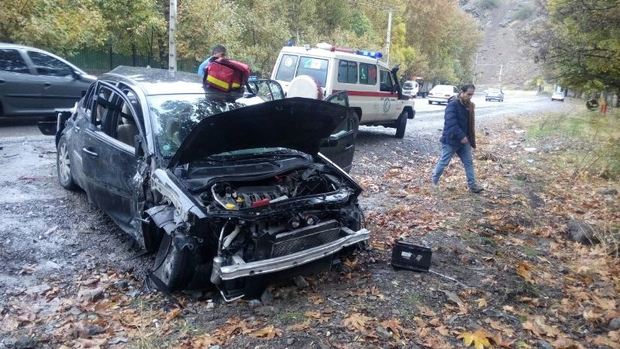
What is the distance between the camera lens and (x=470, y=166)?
28.0 feet

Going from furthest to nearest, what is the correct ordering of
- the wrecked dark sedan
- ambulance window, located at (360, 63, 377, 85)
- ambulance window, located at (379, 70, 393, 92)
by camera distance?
ambulance window, located at (379, 70, 393, 92)
ambulance window, located at (360, 63, 377, 85)
the wrecked dark sedan

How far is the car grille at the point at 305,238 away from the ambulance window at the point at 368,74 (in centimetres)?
828

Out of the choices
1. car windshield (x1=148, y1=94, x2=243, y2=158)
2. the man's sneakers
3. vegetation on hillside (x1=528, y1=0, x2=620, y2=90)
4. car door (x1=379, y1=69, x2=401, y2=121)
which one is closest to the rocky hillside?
car door (x1=379, y1=69, x2=401, y2=121)

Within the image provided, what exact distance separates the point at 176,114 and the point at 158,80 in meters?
0.79

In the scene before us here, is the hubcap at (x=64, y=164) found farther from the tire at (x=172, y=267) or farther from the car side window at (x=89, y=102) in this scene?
the tire at (x=172, y=267)

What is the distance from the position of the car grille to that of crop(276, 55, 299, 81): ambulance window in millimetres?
7390

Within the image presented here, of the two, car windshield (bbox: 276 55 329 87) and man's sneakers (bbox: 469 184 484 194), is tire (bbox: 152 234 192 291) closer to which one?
man's sneakers (bbox: 469 184 484 194)

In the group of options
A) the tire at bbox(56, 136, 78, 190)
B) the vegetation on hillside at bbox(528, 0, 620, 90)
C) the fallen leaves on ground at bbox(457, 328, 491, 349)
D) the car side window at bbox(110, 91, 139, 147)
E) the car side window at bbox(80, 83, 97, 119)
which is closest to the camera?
the fallen leaves on ground at bbox(457, 328, 491, 349)

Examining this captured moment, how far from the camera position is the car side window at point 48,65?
1106 cm

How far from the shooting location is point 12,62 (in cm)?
1080

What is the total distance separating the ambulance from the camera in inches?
444

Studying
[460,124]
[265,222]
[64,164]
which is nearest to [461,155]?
[460,124]

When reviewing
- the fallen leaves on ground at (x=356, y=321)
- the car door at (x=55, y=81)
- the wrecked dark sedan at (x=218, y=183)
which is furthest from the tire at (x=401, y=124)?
the fallen leaves on ground at (x=356, y=321)

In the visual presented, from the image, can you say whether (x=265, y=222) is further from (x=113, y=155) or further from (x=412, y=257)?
(x=113, y=155)
